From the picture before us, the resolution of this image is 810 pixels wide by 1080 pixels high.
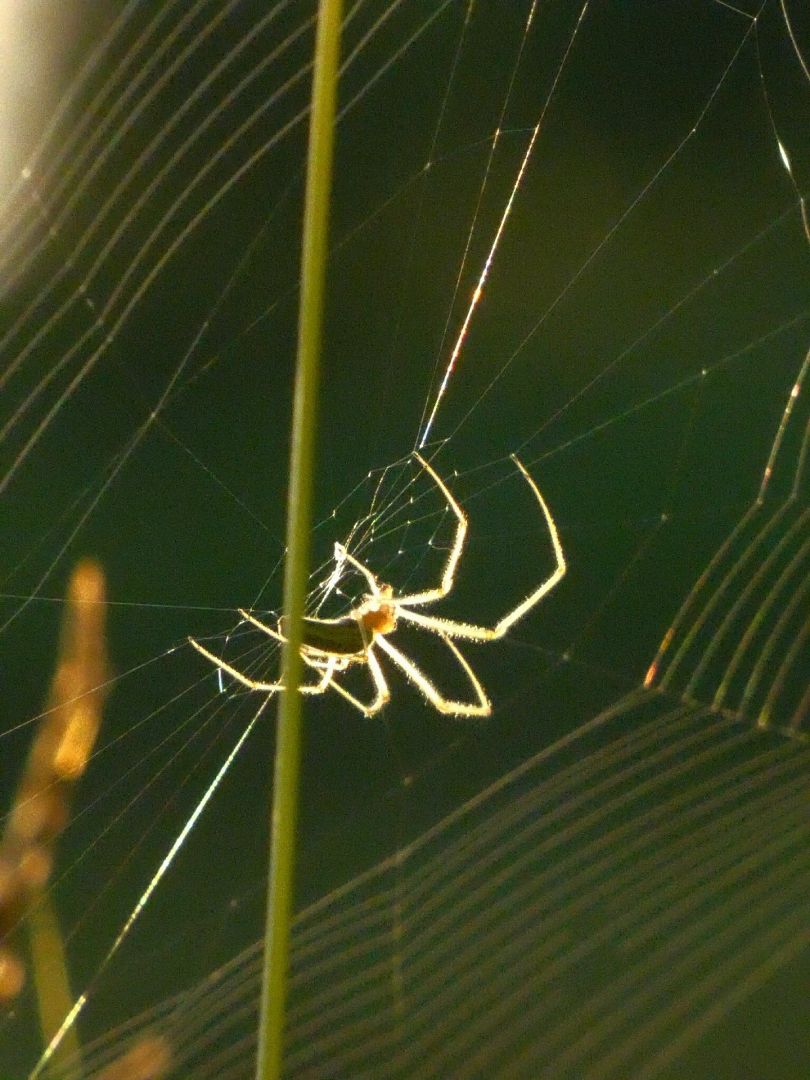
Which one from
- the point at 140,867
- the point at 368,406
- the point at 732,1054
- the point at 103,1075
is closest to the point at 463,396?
the point at 368,406

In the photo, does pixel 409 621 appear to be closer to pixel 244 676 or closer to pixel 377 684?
pixel 377 684

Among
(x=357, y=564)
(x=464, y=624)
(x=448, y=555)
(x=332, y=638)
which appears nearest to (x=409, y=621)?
(x=464, y=624)

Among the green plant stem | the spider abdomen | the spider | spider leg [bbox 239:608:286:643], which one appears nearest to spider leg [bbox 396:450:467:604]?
the spider

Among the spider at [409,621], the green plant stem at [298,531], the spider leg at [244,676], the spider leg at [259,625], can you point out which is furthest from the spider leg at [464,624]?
the green plant stem at [298,531]

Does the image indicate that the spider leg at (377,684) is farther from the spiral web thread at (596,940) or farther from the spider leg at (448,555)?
the spiral web thread at (596,940)

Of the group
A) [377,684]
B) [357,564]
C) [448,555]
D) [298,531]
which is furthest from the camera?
[377,684]

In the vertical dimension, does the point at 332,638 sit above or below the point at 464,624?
below
